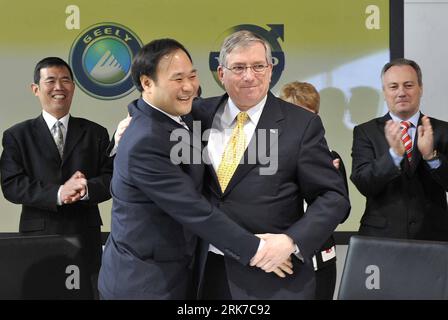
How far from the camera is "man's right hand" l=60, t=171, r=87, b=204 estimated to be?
127 inches

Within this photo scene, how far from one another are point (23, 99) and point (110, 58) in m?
0.68

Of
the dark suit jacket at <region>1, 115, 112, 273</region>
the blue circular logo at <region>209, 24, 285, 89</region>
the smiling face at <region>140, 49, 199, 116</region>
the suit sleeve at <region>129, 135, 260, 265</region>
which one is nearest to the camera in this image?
the suit sleeve at <region>129, 135, 260, 265</region>

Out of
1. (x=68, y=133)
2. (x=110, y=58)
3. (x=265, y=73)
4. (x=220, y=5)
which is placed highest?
(x=220, y=5)

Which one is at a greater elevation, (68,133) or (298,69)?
(298,69)

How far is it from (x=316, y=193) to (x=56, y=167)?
5.70 feet

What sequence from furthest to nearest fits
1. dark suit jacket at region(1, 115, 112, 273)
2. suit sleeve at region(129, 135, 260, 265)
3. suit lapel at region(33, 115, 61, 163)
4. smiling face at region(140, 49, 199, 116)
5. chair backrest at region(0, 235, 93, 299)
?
suit lapel at region(33, 115, 61, 163) < dark suit jacket at region(1, 115, 112, 273) < chair backrest at region(0, 235, 93, 299) < smiling face at region(140, 49, 199, 116) < suit sleeve at region(129, 135, 260, 265)

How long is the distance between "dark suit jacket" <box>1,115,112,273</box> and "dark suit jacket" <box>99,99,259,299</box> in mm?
1212

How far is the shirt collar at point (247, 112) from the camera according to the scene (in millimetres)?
2292

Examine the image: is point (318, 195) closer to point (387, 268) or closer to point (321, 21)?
point (387, 268)

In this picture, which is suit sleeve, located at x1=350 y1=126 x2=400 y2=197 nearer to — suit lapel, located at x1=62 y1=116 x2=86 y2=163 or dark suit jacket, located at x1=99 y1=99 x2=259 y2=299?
dark suit jacket, located at x1=99 y1=99 x2=259 y2=299

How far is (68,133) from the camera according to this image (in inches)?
138

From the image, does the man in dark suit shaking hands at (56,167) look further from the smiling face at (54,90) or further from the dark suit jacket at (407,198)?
the dark suit jacket at (407,198)

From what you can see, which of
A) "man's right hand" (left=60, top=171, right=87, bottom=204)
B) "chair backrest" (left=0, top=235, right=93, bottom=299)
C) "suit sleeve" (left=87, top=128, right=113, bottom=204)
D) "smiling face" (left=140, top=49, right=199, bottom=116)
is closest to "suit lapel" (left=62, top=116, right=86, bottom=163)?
"suit sleeve" (left=87, top=128, right=113, bottom=204)
